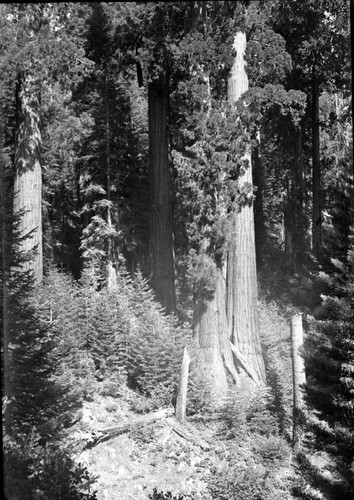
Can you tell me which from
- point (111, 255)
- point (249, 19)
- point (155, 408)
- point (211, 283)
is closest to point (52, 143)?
point (111, 255)

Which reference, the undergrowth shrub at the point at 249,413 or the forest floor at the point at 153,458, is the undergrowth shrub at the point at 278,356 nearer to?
the undergrowth shrub at the point at 249,413

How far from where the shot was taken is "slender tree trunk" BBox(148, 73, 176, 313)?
6.41 metres

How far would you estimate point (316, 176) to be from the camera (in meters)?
4.47

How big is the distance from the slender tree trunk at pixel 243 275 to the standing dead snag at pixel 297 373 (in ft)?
2.77

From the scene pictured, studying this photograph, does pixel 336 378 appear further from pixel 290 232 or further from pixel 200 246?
pixel 200 246

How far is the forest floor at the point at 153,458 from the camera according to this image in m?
3.73

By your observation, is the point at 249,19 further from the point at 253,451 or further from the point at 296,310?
the point at 253,451

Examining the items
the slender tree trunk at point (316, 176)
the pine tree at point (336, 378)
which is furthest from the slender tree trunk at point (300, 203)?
the pine tree at point (336, 378)

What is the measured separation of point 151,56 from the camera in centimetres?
532

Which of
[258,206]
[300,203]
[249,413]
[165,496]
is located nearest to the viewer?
[165,496]

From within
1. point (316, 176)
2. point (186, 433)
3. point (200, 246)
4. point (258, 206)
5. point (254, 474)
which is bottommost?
point (254, 474)

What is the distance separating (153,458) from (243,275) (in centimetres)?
215

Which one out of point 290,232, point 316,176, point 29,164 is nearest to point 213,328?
point 290,232

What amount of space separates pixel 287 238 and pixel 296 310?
0.84 metres
